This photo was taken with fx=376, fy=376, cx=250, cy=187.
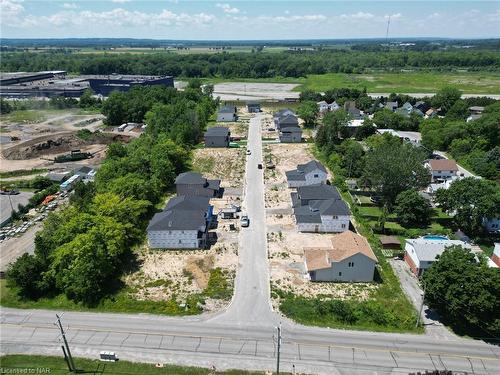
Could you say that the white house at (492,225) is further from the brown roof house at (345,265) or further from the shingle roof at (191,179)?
the shingle roof at (191,179)

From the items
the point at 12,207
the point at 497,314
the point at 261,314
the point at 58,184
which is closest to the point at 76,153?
the point at 58,184

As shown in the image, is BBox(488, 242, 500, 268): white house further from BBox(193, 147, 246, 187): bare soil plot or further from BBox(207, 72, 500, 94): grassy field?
BBox(207, 72, 500, 94): grassy field

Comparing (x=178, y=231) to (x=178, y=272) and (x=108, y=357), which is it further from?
(x=108, y=357)

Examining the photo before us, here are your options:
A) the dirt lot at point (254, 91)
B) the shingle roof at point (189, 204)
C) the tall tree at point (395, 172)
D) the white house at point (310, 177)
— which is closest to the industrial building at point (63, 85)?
the dirt lot at point (254, 91)

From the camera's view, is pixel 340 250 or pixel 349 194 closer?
pixel 340 250

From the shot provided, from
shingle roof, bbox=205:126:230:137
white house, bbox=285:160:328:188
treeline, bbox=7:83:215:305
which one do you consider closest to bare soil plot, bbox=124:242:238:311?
treeline, bbox=7:83:215:305

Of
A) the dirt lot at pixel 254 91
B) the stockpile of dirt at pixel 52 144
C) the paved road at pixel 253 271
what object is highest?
the dirt lot at pixel 254 91

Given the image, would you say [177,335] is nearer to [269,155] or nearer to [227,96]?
[269,155]
